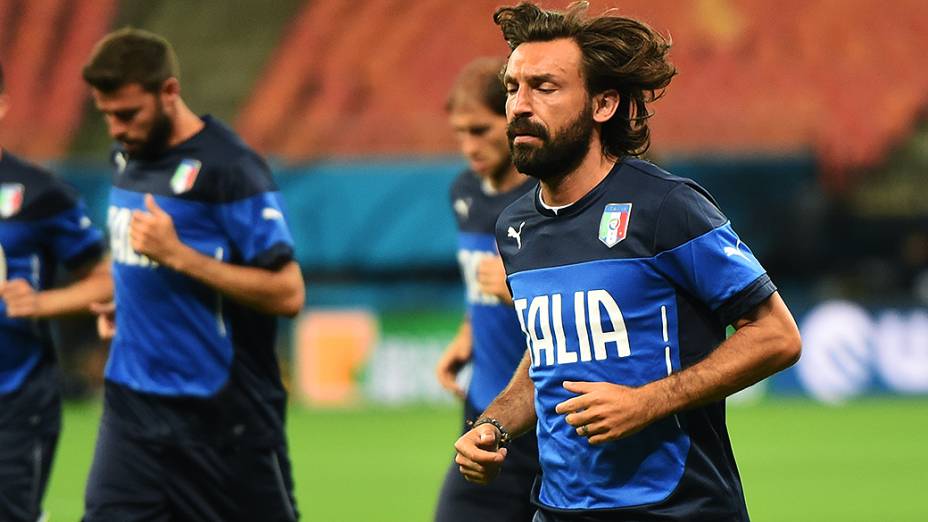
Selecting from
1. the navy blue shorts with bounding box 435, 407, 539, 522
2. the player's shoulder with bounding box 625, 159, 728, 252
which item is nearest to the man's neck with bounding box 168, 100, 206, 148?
the navy blue shorts with bounding box 435, 407, 539, 522

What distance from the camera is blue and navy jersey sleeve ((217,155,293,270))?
17.5ft

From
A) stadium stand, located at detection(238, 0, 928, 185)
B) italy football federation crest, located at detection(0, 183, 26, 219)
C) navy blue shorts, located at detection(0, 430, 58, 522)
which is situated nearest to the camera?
navy blue shorts, located at detection(0, 430, 58, 522)

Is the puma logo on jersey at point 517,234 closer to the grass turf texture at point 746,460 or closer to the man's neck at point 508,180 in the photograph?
the man's neck at point 508,180

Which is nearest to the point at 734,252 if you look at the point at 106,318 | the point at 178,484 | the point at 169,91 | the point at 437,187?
the point at 178,484

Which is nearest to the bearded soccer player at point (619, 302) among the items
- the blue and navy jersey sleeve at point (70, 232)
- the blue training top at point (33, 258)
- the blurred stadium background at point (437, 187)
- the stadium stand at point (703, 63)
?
the blue training top at point (33, 258)

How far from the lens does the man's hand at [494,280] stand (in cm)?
510

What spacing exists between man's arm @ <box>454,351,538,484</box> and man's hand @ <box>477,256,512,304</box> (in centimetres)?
74

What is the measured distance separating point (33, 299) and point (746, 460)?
769 centimetres

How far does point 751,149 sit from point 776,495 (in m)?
9.19

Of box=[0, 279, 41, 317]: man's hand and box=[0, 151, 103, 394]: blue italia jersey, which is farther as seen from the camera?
box=[0, 151, 103, 394]: blue italia jersey

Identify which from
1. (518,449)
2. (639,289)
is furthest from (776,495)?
(639,289)

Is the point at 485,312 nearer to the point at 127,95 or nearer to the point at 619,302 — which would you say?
the point at 127,95

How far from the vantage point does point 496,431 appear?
4121 millimetres

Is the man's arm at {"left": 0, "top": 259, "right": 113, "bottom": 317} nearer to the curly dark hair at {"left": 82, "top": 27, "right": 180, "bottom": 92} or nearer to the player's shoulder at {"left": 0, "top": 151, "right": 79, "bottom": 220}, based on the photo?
the player's shoulder at {"left": 0, "top": 151, "right": 79, "bottom": 220}
